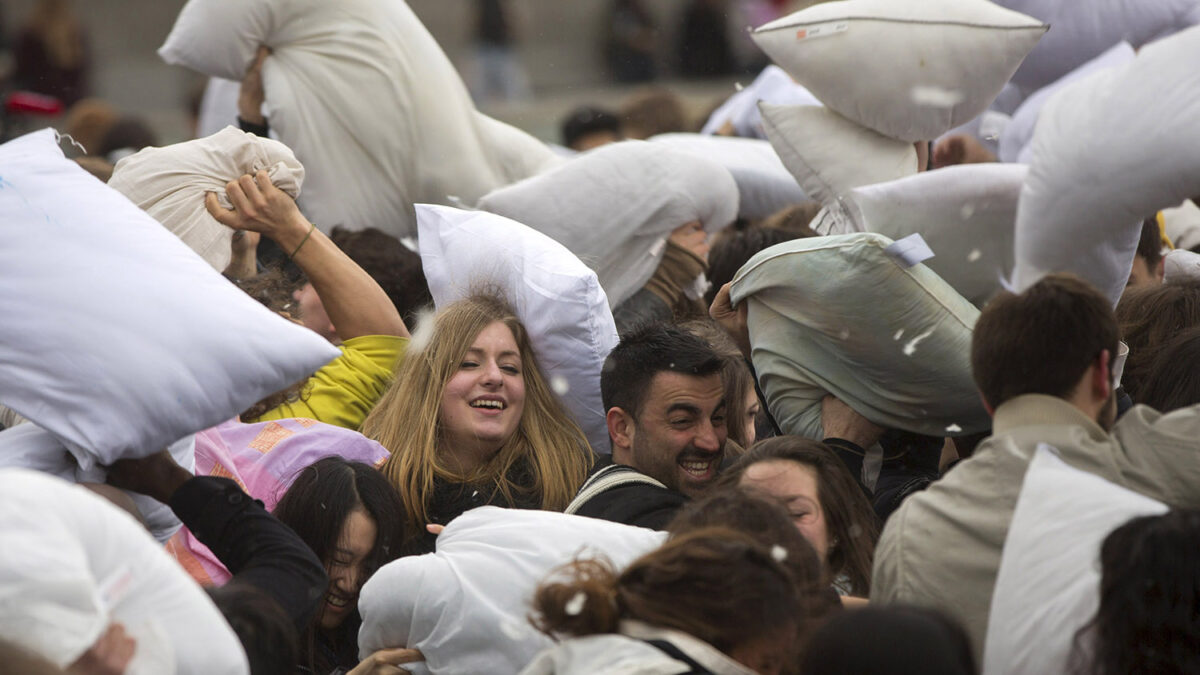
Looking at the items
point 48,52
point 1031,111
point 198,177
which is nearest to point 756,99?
point 1031,111

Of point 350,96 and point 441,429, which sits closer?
point 441,429

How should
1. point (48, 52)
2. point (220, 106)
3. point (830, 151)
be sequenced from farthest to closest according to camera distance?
point (48, 52) < point (220, 106) < point (830, 151)

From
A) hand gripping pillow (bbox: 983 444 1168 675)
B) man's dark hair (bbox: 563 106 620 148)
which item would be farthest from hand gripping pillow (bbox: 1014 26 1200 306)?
man's dark hair (bbox: 563 106 620 148)

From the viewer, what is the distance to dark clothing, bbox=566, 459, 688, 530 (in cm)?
238

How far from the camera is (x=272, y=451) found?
→ 106 inches

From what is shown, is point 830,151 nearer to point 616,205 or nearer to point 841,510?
point 616,205

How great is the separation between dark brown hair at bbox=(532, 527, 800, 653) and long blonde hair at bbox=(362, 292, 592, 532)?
3.31 feet

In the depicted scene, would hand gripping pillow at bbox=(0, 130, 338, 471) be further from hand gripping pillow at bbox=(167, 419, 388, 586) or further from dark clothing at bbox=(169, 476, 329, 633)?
hand gripping pillow at bbox=(167, 419, 388, 586)

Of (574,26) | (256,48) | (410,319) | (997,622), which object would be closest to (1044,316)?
(997,622)

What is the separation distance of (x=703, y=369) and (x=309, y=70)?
155 centimetres

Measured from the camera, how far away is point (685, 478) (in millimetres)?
2650

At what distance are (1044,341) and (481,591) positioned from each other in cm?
89

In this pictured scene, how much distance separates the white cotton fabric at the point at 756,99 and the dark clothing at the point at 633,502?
238 centimetres

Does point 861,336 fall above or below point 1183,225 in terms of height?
above
